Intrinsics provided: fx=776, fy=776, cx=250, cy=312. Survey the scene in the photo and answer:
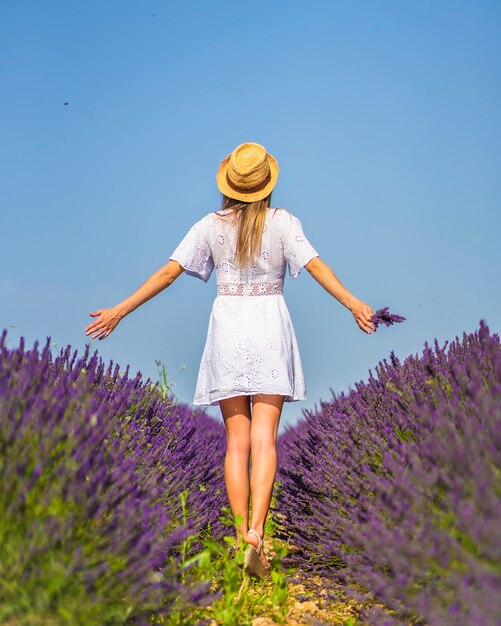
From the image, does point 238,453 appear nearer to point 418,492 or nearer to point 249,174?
point 249,174

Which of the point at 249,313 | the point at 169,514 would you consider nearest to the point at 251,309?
the point at 249,313

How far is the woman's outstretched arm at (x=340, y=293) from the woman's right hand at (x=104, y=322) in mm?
1076

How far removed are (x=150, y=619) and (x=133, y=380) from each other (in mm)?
2186

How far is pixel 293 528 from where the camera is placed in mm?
4660

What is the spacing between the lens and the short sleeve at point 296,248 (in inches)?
166

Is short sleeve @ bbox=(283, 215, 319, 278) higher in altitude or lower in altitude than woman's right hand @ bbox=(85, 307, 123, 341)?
higher

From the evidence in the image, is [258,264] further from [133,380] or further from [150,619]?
[150,619]

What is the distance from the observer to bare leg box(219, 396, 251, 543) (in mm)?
4242

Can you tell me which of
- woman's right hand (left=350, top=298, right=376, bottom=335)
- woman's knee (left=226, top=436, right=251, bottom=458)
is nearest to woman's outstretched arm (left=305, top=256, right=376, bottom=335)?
woman's right hand (left=350, top=298, right=376, bottom=335)

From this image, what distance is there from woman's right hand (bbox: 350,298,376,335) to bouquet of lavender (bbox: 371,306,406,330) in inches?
1.5

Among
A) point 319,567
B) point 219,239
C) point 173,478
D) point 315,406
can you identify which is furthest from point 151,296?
point 315,406

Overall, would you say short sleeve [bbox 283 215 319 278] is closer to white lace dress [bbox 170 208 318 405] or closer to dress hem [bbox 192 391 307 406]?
white lace dress [bbox 170 208 318 405]

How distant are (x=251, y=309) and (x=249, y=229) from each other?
44 cm

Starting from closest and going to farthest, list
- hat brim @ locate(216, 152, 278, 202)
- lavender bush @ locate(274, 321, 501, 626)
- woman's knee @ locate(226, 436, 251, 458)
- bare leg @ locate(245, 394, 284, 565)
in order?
lavender bush @ locate(274, 321, 501, 626) → bare leg @ locate(245, 394, 284, 565) → woman's knee @ locate(226, 436, 251, 458) → hat brim @ locate(216, 152, 278, 202)
